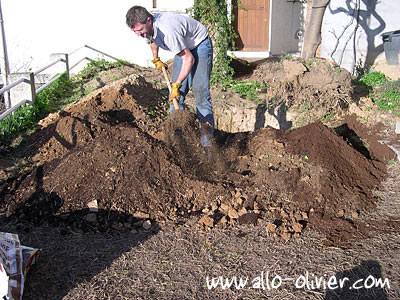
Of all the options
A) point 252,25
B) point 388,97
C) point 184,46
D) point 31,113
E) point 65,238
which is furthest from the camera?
point 252,25

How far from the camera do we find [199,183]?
4012mm

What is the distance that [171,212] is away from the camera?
3754mm

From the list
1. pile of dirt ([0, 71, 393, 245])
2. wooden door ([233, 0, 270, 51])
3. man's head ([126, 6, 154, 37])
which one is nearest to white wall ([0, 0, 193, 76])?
wooden door ([233, 0, 270, 51])

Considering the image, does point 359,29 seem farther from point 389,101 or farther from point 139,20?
point 139,20

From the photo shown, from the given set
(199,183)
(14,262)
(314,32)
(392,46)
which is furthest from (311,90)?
(14,262)

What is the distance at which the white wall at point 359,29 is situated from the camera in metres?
9.39

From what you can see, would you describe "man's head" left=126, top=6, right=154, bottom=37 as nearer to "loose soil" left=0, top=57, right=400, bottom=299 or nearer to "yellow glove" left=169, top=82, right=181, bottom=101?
"yellow glove" left=169, top=82, right=181, bottom=101

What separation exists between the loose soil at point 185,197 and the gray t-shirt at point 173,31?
77 cm

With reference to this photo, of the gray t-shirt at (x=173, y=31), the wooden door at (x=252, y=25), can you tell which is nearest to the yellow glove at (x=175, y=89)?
the gray t-shirt at (x=173, y=31)

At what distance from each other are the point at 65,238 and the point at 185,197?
118cm

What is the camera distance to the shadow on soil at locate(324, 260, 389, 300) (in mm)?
2670

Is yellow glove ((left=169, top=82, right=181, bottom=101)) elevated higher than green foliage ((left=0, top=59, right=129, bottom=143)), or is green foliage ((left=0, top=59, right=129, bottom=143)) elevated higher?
yellow glove ((left=169, top=82, right=181, bottom=101))

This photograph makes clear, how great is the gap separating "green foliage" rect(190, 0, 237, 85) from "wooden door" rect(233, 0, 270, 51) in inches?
92.9

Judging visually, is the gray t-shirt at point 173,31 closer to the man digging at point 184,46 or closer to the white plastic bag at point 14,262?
the man digging at point 184,46
